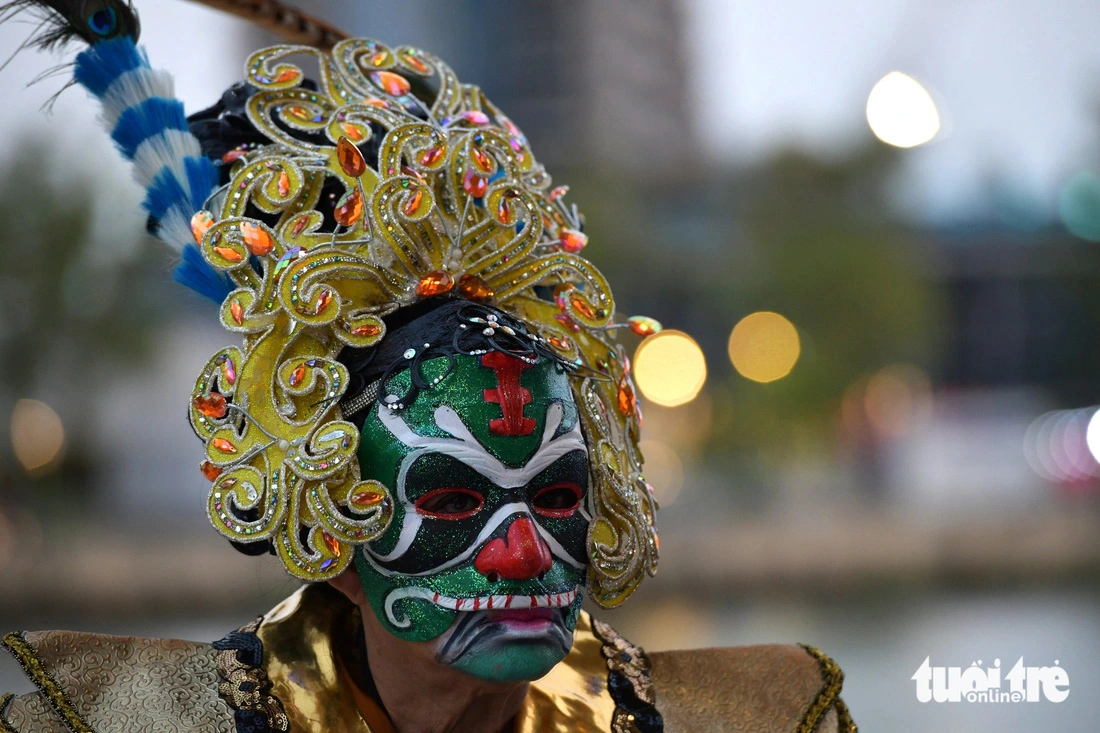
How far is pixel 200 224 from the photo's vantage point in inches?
104

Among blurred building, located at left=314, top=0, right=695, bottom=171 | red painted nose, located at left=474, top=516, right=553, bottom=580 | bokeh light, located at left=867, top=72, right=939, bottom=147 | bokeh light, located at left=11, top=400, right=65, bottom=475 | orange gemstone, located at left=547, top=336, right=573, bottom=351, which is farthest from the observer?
blurred building, located at left=314, top=0, right=695, bottom=171

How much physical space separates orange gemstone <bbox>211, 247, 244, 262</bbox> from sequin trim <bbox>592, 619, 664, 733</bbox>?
124cm

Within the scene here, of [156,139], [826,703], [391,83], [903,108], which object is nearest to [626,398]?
[826,703]

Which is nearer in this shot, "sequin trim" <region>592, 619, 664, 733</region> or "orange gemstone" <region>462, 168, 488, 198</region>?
"orange gemstone" <region>462, 168, 488, 198</region>

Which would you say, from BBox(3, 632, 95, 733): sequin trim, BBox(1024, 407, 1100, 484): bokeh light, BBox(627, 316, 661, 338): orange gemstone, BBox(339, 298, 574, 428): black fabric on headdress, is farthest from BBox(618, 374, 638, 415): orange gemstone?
BBox(1024, 407, 1100, 484): bokeh light

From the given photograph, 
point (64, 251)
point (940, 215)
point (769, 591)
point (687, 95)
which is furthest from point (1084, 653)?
point (687, 95)

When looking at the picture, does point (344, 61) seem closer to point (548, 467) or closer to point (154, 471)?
point (548, 467)

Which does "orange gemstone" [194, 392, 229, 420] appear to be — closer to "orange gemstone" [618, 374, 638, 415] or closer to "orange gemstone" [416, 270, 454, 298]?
"orange gemstone" [416, 270, 454, 298]

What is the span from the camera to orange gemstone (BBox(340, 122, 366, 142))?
2787 millimetres

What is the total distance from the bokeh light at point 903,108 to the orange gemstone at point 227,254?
21.1 ft

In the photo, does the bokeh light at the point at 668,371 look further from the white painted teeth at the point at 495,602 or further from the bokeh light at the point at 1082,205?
the white painted teeth at the point at 495,602

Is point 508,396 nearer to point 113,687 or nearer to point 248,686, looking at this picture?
point 248,686

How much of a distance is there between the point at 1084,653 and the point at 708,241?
13691mm

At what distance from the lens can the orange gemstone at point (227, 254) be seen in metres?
2.57
